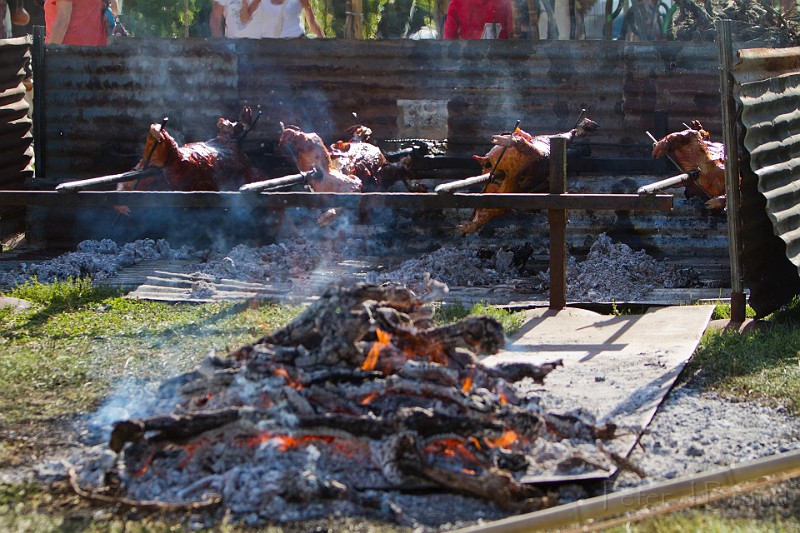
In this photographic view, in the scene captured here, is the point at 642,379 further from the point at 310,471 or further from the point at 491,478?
the point at 310,471

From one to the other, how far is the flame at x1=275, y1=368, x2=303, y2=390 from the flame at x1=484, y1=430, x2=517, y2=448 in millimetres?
922

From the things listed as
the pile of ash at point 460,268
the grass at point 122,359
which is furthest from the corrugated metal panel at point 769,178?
the pile of ash at point 460,268

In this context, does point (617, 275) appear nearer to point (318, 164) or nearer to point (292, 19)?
point (318, 164)

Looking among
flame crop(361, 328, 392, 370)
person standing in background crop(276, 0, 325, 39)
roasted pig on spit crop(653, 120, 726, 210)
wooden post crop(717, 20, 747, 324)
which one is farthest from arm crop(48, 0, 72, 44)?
flame crop(361, 328, 392, 370)

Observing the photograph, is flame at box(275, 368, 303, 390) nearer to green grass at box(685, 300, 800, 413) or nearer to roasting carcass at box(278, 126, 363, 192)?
green grass at box(685, 300, 800, 413)

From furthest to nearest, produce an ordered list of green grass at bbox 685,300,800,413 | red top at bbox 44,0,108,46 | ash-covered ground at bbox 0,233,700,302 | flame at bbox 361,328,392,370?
red top at bbox 44,0,108,46, ash-covered ground at bbox 0,233,700,302, green grass at bbox 685,300,800,413, flame at bbox 361,328,392,370

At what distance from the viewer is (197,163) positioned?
10.1m

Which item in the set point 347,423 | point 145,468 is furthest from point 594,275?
point 145,468

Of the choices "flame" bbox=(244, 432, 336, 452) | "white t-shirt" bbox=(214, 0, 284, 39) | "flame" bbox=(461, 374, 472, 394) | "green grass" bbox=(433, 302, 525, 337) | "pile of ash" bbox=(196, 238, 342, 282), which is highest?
"white t-shirt" bbox=(214, 0, 284, 39)

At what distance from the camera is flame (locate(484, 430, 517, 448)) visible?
4.51 metres

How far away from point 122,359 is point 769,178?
4640 mm

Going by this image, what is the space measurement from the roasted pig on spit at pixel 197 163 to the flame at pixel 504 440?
5.96m

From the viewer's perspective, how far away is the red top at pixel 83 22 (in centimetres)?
1373

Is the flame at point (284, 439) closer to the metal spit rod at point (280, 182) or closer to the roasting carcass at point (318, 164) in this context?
the metal spit rod at point (280, 182)
